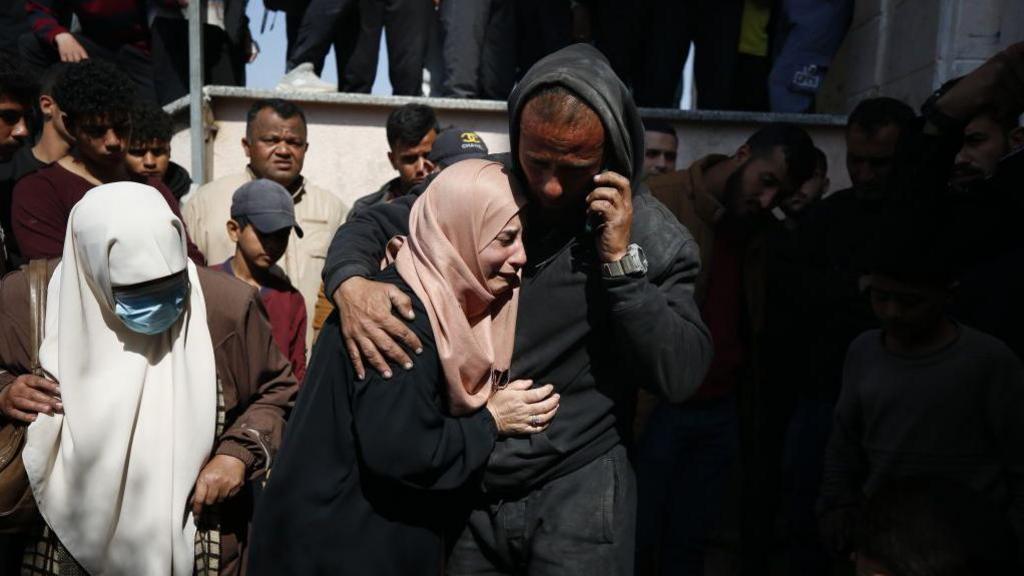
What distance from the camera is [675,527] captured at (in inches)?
161

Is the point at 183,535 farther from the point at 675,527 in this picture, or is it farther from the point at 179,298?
the point at 675,527

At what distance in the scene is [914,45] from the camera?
600 centimetres

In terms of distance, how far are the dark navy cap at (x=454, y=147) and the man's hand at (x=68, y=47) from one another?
7.46 feet

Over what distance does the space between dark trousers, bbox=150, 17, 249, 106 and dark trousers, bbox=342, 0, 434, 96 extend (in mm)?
759

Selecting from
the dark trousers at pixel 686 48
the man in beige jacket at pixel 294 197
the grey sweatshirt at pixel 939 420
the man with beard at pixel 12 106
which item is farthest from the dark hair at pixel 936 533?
the dark trousers at pixel 686 48

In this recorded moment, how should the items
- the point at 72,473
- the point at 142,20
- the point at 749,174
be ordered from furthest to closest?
the point at 142,20 → the point at 749,174 → the point at 72,473

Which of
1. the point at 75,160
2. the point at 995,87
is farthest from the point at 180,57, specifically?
the point at 995,87

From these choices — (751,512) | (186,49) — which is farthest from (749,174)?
(186,49)

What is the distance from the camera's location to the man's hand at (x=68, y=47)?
5.34 metres

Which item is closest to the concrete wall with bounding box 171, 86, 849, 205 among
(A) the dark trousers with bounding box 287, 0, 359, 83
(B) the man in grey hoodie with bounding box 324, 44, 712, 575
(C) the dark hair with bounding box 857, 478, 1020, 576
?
(A) the dark trousers with bounding box 287, 0, 359, 83

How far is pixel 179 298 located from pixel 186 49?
12.7 feet

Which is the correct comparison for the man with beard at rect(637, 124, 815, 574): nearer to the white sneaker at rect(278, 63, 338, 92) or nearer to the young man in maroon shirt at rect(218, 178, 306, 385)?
the young man in maroon shirt at rect(218, 178, 306, 385)

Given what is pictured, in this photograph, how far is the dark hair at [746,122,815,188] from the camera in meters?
3.95

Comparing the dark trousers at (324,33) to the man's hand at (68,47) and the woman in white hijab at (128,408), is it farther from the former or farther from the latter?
the woman in white hijab at (128,408)
